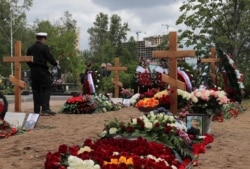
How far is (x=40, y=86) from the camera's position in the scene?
38.8ft

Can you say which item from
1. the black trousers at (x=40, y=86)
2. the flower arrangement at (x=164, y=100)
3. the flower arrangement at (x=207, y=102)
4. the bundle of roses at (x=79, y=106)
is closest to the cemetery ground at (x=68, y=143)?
the flower arrangement at (x=207, y=102)

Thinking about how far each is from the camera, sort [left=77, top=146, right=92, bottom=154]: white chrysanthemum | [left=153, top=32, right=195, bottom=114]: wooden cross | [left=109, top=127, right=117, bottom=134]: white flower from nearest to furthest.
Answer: [left=77, top=146, right=92, bottom=154]: white chrysanthemum < [left=109, top=127, right=117, bottom=134]: white flower < [left=153, top=32, right=195, bottom=114]: wooden cross

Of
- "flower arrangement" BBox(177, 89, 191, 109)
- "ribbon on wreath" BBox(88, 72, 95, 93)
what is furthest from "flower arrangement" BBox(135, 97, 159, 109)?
"ribbon on wreath" BBox(88, 72, 95, 93)

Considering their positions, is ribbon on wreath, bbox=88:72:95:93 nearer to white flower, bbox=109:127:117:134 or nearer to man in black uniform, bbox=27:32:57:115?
man in black uniform, bbox=27:32:57:115

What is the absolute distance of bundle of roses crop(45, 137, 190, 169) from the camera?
172 inches

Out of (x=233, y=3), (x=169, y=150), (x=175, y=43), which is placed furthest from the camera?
(x=233, y=3)

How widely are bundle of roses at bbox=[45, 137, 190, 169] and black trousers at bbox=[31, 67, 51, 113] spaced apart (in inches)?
255

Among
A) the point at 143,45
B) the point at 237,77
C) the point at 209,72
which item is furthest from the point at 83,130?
the point at 143,45

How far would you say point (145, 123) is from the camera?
20.4 feet

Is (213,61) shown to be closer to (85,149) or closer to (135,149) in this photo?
(135,149)

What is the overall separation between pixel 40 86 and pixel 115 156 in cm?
745

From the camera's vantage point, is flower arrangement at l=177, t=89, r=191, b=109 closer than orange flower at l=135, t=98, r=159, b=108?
No

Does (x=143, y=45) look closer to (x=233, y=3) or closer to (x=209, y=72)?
(x=233, y=3)

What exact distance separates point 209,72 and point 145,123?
426 inches
